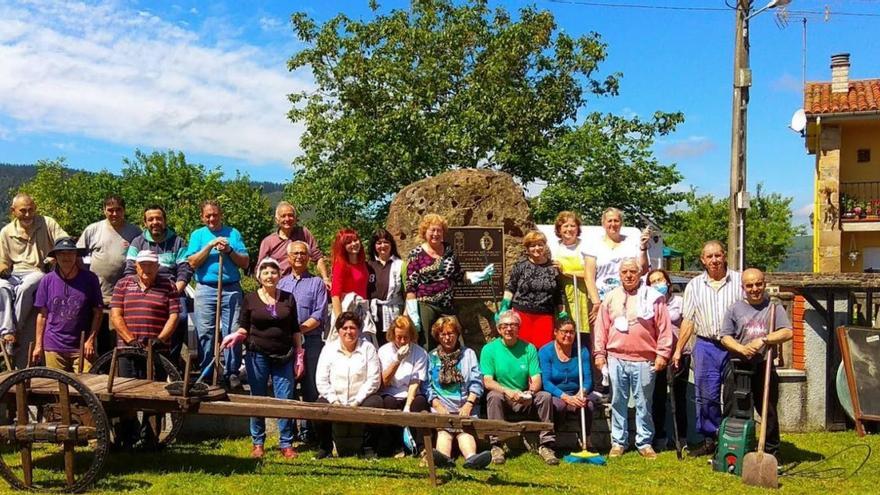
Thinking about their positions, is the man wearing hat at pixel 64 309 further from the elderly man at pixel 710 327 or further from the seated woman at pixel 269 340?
the elderly man at pixel 710 327

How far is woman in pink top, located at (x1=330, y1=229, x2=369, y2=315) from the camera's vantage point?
22.9 ft

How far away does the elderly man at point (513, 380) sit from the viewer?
21.7ft

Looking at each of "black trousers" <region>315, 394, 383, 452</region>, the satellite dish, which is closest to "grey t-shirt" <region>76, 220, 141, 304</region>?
"black trousers" <region>315, 394, 383, 452</region>

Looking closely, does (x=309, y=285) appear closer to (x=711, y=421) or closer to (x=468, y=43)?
(x=711, y=421)

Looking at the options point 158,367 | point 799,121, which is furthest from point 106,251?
point 799,121

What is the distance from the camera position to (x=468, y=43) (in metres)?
22.3

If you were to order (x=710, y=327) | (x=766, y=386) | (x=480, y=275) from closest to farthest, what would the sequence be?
(x=766, y=386) → (x=710, y=327) → (x=480, y=275)

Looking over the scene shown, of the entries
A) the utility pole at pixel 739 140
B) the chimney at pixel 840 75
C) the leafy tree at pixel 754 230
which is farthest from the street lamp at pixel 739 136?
the leafy tree at pixel 754 230

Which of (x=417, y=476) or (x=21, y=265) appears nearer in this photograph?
(x=417, y=476)

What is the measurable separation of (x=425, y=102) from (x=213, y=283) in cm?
1537

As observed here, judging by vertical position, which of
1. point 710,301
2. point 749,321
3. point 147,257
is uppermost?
point 147,257

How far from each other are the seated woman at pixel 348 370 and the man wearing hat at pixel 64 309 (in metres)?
2.01

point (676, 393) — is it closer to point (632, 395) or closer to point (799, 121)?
point (632, 395)

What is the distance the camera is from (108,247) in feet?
23.5
